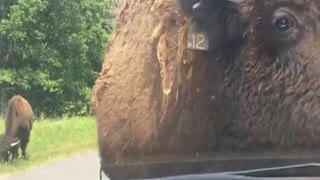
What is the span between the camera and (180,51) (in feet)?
15.3

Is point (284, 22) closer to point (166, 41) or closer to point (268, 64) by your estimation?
point (268, 64)

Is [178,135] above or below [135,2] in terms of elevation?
below

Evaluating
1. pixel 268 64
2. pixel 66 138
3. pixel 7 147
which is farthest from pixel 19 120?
pixel 268 64

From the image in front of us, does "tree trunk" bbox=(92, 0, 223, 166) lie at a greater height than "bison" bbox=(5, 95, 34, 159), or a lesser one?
greater

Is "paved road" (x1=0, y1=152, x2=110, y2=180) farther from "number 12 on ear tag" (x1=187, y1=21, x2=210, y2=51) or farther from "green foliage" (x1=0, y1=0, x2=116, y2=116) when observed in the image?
"number 12 on ear tag" (x1=187, y1=21, x2=210, y2=51)

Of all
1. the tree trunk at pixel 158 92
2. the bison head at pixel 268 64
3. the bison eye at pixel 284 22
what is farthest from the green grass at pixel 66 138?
the bison eye at pixel 284 22

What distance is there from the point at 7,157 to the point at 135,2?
29.8 ft

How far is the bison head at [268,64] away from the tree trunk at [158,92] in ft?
0.37

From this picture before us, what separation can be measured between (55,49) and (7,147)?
227 inches

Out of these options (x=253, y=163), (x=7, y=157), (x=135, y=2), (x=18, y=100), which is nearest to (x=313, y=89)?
(x=253, y=163)

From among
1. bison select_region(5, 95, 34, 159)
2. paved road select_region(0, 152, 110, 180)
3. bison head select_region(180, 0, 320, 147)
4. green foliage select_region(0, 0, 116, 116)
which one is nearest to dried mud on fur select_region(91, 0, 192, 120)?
bison head select_region(180, 0, 320, 147)

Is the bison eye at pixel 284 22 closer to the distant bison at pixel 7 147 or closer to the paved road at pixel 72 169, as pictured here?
the paved road at pixel 72 169

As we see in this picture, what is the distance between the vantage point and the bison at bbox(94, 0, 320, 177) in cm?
439

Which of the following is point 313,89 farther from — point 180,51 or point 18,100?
point 18,100
